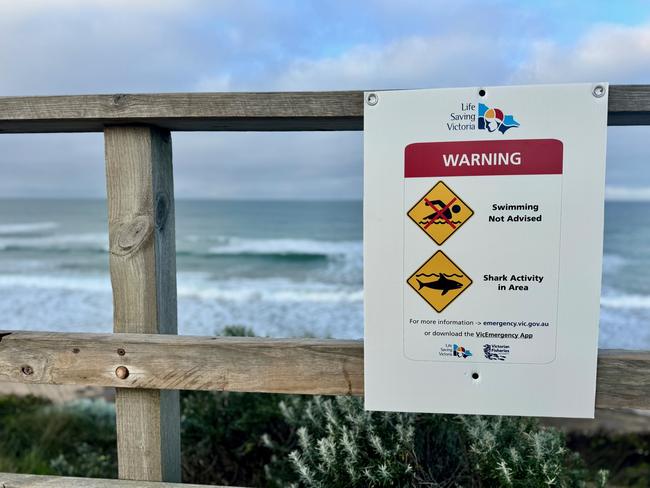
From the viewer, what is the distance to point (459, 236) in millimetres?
1682

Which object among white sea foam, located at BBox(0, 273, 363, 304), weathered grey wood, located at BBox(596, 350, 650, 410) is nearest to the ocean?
white sea foam, located at BBox(0, 273, 363, 304)

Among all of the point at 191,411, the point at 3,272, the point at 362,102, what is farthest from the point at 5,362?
the point at 3,272

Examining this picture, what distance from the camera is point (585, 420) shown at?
17.7 feet

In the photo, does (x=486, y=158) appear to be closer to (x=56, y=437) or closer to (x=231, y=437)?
(x=231, y=437)

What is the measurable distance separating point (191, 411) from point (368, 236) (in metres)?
2.38

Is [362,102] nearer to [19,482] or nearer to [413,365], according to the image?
[413,365]

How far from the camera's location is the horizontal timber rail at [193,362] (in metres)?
1.80

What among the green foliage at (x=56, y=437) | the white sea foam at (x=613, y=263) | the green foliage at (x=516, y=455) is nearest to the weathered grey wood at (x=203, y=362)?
the green foliage at (x=516, y=455)

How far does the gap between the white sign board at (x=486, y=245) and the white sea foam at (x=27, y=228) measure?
39.3m

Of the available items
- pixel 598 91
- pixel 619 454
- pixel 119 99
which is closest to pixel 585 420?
pixel 619 454

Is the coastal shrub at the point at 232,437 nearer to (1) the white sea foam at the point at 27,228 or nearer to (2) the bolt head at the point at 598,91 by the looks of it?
(2) the bolt head at the point at 598,91

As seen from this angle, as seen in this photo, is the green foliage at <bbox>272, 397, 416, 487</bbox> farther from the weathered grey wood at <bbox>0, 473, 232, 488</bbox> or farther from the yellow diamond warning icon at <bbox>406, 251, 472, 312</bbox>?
the yellow diamond warning icon at <bbox>406, 251, 472, 312</bbox>

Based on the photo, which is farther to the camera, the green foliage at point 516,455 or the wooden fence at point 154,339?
the green foliage at point 516,455

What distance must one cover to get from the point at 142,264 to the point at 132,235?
0.33 ft
